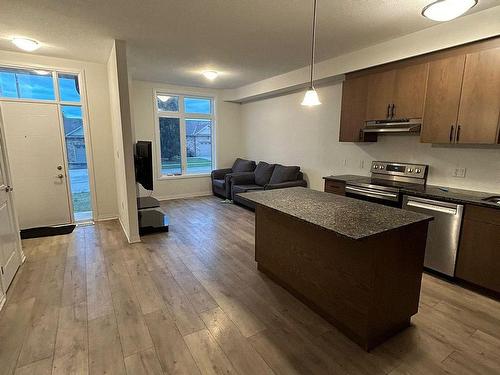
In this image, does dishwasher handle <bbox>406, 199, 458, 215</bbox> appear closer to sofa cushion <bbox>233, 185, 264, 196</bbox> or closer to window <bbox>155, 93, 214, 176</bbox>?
sofa cushion <bbox>233, 185, 264, 196</bbox>

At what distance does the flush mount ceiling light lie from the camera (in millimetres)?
1742

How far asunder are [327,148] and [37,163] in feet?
15.8

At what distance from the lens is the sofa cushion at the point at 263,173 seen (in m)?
5.80

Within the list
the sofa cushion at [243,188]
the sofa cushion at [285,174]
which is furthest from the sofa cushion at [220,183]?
the sofa cushion at [285,174]

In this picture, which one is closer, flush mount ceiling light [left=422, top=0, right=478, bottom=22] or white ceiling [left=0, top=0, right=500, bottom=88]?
flush mount ceiling light [left=422, top=0, right=478, bottom=22]

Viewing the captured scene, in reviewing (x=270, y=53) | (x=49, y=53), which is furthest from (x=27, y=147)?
(x=270, y=53)

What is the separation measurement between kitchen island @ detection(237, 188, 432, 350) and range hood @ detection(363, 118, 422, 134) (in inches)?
59.0

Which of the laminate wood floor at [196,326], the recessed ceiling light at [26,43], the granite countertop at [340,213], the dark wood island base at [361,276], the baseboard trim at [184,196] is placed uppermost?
the recessed ceiling light at [26,43]

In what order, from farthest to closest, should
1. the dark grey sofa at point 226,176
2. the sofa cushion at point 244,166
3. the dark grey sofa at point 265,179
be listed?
the sofa cushion at point 244,166, the dark grey sofa at point 226,176, the dark grey sofa at point 265,179

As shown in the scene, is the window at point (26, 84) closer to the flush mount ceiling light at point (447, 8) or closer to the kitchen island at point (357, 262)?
the kitchen island at point (357, 262)

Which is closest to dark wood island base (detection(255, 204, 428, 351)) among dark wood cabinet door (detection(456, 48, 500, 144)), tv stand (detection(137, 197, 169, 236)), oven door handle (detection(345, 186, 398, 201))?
oven door handle (detection(345, 186, 398, 201))

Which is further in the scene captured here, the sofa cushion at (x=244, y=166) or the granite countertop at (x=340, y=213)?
the sofa cushion at (x=244, y=166)

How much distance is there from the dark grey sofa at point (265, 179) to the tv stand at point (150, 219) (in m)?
1.61

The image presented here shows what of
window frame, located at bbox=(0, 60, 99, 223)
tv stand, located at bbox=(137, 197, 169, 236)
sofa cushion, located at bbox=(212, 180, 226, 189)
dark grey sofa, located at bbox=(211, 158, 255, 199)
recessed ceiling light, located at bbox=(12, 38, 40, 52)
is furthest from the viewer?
sofa cushion, located at bbox=(212, 180, 226, 189)
